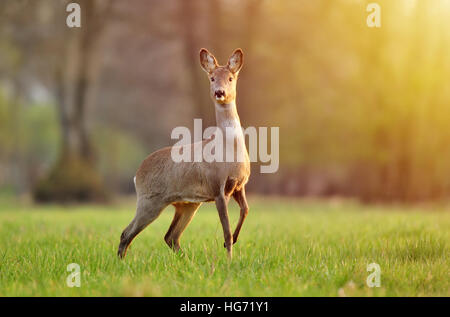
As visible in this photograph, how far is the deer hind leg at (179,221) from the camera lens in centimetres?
764

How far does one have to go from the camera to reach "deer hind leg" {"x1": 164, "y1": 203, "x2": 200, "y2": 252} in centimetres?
764

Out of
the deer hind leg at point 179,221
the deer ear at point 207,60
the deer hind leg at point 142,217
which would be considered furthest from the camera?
the deer hind leg at point 179,221

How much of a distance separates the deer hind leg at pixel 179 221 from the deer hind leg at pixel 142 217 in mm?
501

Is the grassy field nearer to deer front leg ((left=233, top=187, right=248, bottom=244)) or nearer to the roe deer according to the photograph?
deer front leg ((left=233, top=187, right=248, bottom=244))

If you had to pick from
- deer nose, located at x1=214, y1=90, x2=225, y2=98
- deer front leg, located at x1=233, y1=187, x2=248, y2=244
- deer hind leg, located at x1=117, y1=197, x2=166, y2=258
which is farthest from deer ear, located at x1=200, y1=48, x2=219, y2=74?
deer hind leg, located at x1=117, y1=197, x2=166, y2=258

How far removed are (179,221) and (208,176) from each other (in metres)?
1.23

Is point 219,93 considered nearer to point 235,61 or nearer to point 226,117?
point 226,117

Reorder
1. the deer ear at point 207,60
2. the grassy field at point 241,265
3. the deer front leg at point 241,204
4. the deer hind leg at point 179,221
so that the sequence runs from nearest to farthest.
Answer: the grassy field at point 241,265 → the deer front leg at point 241,204 → the deer ear at point 207,60 → the deer hind leg at point 179,221

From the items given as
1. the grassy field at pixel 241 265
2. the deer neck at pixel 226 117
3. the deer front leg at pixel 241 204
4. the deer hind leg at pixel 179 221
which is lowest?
the grassy field at pixel 241 265

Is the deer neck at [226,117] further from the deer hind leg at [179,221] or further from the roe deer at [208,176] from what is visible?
the deer hind leg at [179,221]

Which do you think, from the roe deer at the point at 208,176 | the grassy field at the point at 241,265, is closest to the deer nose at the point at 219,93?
the roe deer at the point at 208,176

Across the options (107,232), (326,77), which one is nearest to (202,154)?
(107,232)

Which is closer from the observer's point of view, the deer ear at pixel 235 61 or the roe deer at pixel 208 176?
the roe deer at pixel 208 176

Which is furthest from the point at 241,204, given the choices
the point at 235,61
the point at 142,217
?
the point at 235,61
